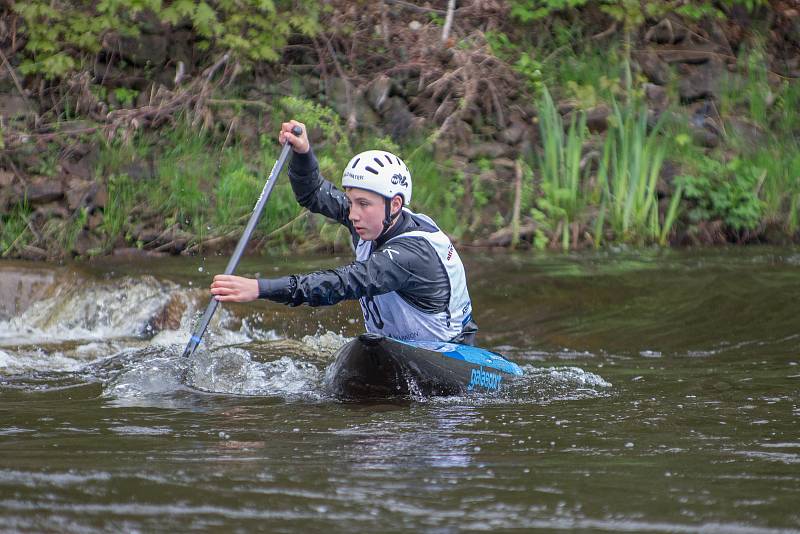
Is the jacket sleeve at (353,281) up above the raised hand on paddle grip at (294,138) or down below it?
below

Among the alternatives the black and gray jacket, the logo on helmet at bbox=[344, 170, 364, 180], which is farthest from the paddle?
the logo on helmet at bbox=[344, 170, 364, 180]

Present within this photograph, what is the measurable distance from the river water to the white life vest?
0.42m

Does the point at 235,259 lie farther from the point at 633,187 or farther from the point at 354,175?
the point at 633,187

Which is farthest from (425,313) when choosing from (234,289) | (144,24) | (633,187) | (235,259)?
(144,24)

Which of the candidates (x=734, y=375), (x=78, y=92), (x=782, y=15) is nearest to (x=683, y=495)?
(x=734, y=375)

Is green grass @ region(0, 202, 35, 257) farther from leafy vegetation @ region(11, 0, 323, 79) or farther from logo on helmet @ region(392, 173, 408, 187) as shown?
logo on helmet @ region(392, 173, 408, 187)

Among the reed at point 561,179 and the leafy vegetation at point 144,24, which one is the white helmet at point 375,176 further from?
the leafy vegetation at point 144,24

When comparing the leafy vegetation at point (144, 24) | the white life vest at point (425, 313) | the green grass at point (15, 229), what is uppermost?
the leafy vegetation at point (144, 24)

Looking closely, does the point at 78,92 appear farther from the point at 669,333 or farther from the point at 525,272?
the point at 669,333

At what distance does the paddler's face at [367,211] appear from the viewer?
5707mm

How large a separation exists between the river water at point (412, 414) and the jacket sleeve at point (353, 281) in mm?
556

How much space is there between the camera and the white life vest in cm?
582

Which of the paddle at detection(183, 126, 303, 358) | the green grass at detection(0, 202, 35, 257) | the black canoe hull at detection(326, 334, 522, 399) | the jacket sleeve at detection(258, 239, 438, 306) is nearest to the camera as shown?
the jacket sleeve at detection(258, 239, 438, 306)

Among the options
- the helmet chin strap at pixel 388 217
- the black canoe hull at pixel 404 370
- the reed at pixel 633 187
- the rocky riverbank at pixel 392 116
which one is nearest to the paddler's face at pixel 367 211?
the helmet chin strap at pixel 388 217
